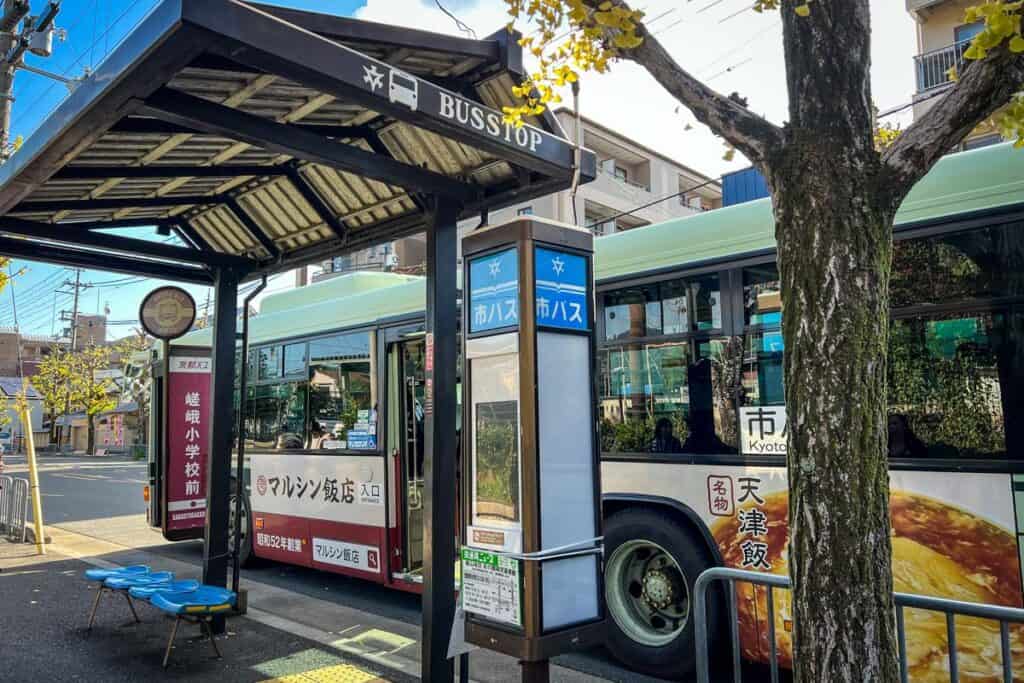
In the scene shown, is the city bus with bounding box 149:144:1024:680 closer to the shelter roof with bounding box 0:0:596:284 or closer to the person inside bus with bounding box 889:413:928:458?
the person inside bus with bounding box 889:413:928:458

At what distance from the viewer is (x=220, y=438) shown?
638 centimetres

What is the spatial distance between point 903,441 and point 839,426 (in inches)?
93.9

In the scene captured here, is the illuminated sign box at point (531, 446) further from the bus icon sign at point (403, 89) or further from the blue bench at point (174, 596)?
the blue bench at point (174, 596)

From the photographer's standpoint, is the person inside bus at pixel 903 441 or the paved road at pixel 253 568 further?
the paved road at pixel 253 568

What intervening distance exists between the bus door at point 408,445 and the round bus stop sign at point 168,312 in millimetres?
1854

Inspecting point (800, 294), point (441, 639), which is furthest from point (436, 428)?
point (800, 294)

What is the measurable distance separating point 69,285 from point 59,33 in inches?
1897

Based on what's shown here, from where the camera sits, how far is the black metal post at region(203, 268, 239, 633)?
6.38 metres

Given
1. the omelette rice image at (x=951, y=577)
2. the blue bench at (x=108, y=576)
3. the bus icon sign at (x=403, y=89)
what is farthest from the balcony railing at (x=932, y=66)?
the blue bench at (x=108, y=576)

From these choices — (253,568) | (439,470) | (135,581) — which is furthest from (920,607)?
(253,568)

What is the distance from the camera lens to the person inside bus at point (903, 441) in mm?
4363

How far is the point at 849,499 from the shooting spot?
238cm

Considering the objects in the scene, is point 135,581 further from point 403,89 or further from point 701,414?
point 403,89

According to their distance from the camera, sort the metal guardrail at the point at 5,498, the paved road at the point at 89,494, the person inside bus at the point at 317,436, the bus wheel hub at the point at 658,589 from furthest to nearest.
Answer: the paved road at the point at 89,494 < the metal guardrail at the point at 5,498 < the person inside bus at the point at 317,436 < the bus wheel hub at the point at 658,589
